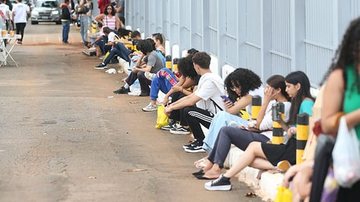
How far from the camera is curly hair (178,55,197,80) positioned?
46.3 ft

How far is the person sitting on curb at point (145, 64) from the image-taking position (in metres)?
18.8

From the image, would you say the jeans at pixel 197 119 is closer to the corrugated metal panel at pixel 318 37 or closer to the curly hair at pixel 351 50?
the corrugated metal panel at pixel 318 37

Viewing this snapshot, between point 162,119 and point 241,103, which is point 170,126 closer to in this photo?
point 162,119

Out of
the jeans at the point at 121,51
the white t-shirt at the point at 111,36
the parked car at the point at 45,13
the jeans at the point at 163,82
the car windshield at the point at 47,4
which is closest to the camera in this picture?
the jeans at the point at 163,82

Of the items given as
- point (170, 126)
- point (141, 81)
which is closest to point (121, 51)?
point (141, 81)

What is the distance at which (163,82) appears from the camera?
55.5ft

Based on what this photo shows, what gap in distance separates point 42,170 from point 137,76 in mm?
8575

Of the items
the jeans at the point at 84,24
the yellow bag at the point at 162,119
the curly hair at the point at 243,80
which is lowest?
the jeans at the point at 84,24

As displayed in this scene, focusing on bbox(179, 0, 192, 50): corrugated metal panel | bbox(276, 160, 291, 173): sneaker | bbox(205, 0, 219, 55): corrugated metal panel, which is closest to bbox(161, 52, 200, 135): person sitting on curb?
bbox(205, 0, 219, 55): corrugated metal panel

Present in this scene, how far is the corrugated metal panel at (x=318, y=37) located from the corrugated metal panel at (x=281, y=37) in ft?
3.21

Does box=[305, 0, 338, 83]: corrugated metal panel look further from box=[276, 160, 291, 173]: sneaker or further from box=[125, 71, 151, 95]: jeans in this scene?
box=[125, 71, 151, 95]: jeans

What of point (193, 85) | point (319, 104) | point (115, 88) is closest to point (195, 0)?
point (115, 88)

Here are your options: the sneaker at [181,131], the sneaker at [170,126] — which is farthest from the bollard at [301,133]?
the sneaker at [170,126]

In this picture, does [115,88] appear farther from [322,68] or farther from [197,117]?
[322,68]
